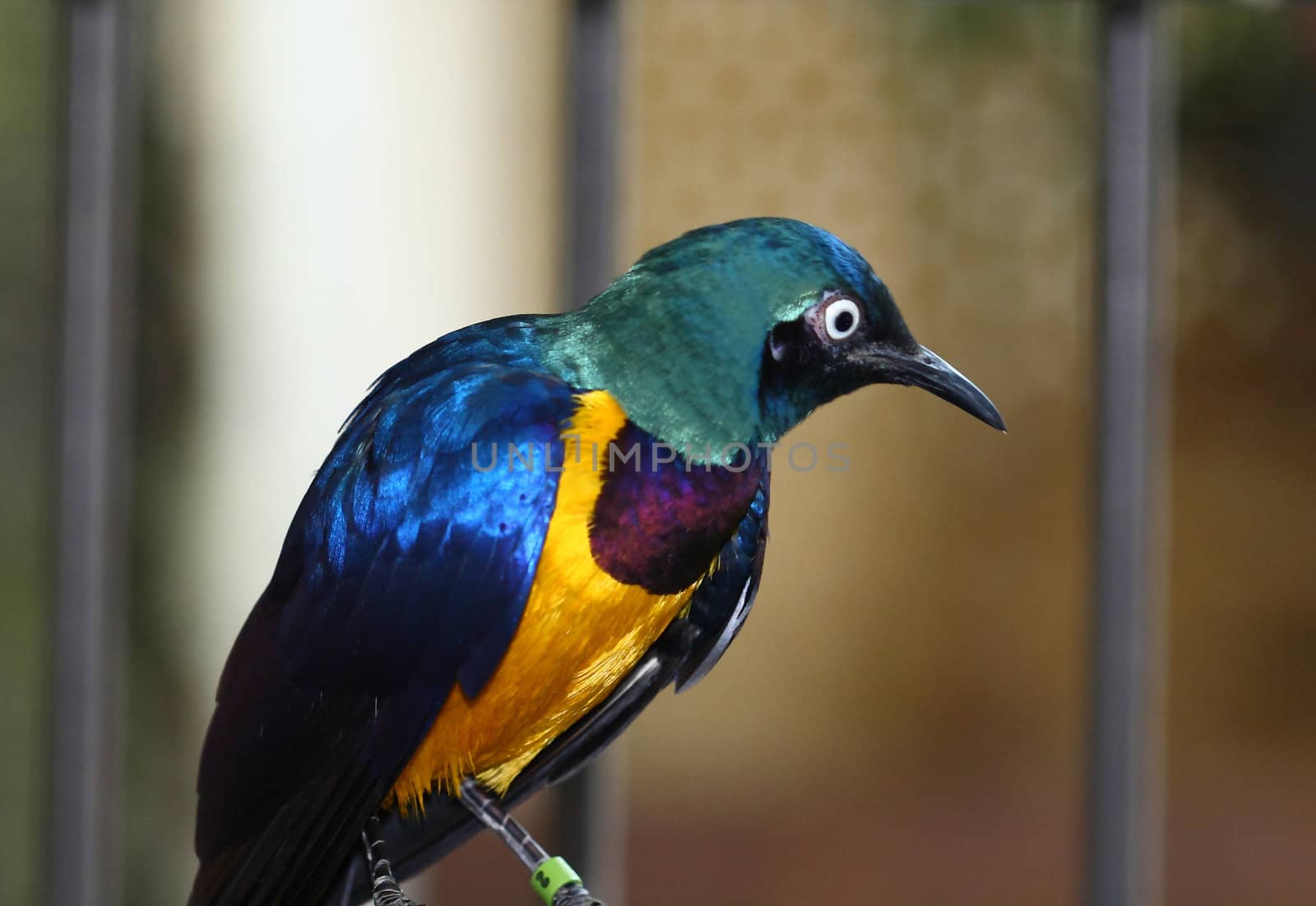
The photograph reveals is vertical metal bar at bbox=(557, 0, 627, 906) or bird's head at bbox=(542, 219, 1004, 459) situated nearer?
bird's head at bbox=(542, 219, 1004, 459)

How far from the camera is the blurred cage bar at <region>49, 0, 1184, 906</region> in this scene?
1.85 meters

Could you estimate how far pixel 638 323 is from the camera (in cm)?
68

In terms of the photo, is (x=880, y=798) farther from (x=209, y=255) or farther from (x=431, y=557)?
(x=431, y=557)

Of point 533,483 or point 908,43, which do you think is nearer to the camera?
point 533,483

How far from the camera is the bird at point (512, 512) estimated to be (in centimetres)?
66

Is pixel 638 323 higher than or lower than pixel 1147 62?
lower

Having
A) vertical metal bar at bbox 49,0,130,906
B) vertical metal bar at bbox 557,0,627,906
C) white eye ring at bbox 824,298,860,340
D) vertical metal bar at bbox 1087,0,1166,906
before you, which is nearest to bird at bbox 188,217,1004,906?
white eye ring at bbox 824,298,860,340

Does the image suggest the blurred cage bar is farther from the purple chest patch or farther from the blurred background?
the purple chest patch

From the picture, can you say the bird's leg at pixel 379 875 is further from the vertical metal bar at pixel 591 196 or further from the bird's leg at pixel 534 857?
the vertical metal bar at pixel 591 196

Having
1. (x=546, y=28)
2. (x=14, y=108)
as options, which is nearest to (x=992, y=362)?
(x=546, y=28)

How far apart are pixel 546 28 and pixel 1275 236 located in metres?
1.46

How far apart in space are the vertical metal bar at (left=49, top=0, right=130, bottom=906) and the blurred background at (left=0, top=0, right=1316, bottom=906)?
0.09 metres

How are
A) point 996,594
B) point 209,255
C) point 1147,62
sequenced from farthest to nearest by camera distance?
point 996,594 → point 209,255 → point 1147,62

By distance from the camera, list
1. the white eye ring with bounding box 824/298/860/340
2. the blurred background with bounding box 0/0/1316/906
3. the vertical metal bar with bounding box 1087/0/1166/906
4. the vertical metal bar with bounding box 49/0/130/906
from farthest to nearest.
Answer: the blurred background with bounding box 0/0/1316/906
the vertical metal bar with bounding box 1087/0/1166/906
the vertical metal bar with bounding box 49/0/130/906
the white eye ring with bounding box 824/298/860/340
